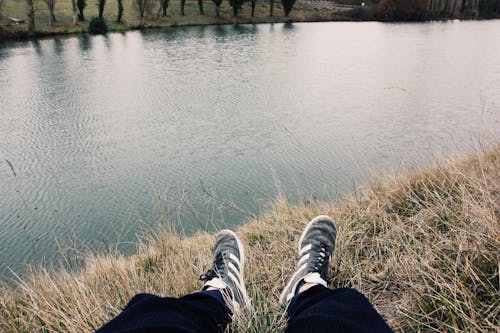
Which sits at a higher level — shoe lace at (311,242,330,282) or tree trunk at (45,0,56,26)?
tree trunk at (45,0,56,26)

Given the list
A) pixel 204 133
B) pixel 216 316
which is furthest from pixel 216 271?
pixel 204 133

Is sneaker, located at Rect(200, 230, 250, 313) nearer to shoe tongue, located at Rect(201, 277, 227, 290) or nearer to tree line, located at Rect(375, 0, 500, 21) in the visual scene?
shoe tongue, located at Rect(201, 277, 227, 290)

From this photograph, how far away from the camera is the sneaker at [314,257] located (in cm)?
184

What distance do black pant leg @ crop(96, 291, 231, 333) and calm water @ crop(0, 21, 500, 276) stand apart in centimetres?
260

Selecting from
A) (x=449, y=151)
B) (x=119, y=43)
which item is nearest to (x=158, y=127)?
(x=449, y=151)

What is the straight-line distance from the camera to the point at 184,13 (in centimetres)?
3953

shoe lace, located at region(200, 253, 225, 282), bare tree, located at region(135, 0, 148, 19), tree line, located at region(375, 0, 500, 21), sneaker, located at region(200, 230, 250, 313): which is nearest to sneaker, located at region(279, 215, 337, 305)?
sneaker, located at region(200, 230, 250, 313)

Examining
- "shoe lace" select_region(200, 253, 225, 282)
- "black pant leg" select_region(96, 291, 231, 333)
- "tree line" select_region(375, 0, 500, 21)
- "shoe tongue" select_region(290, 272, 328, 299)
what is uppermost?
"tree line" select_region(375, 0, 500, 21)

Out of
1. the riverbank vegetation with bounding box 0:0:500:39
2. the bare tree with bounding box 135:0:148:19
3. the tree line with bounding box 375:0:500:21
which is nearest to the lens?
the riverbank vegetation with bounding box 0:0:500:39

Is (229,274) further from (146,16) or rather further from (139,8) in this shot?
(139,8)

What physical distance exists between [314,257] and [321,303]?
2.37 feet

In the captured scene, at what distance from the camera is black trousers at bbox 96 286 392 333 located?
3.84ft

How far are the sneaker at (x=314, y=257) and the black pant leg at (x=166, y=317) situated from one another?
46 cm

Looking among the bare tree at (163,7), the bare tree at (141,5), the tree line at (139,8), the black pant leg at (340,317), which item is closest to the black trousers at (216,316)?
the black pant leg at (340,317)
